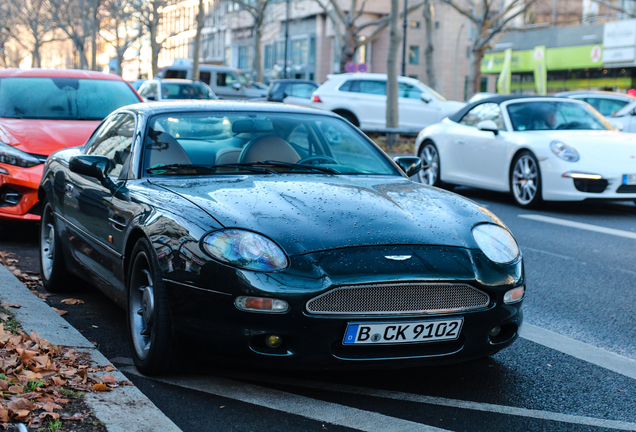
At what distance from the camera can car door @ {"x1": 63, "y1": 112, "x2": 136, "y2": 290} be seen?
184 inches

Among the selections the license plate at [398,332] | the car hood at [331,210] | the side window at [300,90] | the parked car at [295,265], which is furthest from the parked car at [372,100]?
the license plate at [398,332]

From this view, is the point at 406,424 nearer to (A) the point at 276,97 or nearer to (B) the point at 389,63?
(B) the point at 389,63

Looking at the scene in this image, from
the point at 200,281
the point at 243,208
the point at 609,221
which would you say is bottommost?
the point at 609,221

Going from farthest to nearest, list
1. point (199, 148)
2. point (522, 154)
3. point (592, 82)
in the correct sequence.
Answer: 1. point (592, 82)
2. point (522, 154)
3. point (199, 148)

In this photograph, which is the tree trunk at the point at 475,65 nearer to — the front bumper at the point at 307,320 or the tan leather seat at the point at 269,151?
the tan leather seat at the point at 269,151

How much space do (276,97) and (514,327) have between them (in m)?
24.6

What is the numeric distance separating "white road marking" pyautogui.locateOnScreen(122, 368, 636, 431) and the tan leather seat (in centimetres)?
142

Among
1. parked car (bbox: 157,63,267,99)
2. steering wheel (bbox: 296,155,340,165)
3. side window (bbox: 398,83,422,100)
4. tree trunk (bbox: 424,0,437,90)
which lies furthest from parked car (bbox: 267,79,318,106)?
steering wheel (bbox: 296,155,340,165)

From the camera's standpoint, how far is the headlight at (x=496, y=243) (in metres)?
3.94

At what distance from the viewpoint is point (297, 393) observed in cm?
380

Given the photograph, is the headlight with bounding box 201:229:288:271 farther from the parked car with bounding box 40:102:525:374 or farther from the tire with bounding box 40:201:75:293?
the tire with bounding box 40:201:75:293

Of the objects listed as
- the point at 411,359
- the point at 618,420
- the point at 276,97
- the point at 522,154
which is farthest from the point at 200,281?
the point at 276,97

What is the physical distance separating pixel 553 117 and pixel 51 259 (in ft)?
25.4

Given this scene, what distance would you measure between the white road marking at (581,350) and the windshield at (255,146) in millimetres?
1259
